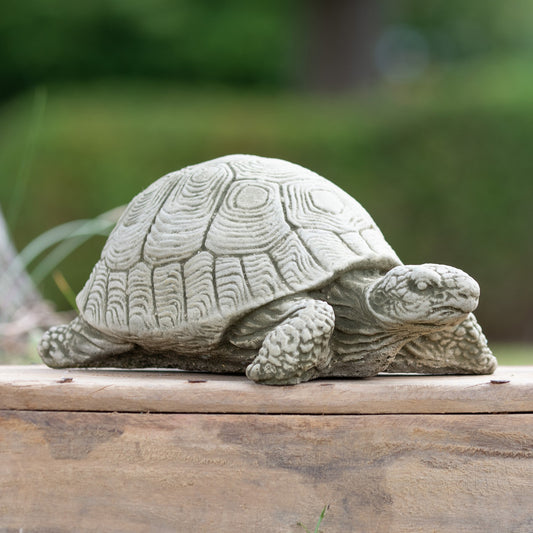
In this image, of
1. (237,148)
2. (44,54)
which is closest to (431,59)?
(44,54)

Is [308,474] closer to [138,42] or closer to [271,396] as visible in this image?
[271,396]

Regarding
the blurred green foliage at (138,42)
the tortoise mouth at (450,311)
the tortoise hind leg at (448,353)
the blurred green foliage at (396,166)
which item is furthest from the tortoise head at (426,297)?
the blurred green foliage at (138,42)

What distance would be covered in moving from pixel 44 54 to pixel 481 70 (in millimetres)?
7027

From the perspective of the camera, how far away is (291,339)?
87.7 inches

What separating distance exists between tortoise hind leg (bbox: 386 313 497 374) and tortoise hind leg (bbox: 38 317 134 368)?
0.90 metres

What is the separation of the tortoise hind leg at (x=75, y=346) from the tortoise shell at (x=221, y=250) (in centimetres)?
8

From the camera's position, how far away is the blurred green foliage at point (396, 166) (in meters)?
8.68

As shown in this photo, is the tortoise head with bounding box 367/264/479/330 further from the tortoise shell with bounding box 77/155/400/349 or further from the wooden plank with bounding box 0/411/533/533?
the wooden plank with bounding box 0/411/533/533

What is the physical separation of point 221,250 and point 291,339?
0.36 metres

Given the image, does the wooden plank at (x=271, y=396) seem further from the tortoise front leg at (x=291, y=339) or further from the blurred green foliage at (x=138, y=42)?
the blurred green foliage at (x=138, y=42)

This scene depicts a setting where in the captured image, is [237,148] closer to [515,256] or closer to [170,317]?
[515,256]

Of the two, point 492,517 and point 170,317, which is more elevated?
point 170,317

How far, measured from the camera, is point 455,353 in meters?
2.60

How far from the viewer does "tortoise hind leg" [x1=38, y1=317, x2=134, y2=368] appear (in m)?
2.74
